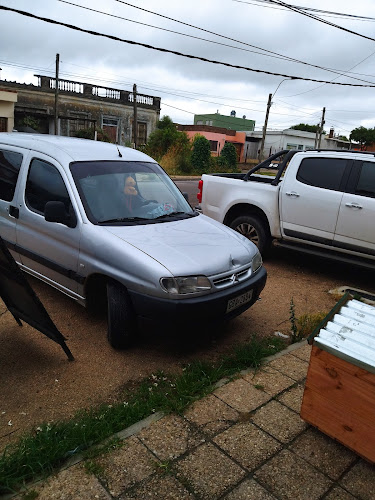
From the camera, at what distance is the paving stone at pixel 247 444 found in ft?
7.60

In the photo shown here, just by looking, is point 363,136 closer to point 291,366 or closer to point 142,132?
point 142,132

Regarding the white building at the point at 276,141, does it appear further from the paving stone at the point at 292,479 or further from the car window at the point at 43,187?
the paving stone at the point at 292,479

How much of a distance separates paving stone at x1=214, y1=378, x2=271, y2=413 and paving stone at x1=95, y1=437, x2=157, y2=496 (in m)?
0.76

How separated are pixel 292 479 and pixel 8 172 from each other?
4.24 m

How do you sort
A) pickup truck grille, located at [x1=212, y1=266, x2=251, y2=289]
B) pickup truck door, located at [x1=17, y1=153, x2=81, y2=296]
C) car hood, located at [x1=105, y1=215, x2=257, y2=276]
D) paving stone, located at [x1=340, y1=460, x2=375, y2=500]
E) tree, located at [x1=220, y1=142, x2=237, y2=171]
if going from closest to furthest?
1. paving stone, located at [x1=340, y1=460, x2=375, y2=500]
2. car hood, located at [x1=105, y1=215, x2=257, y2=276]
3. pickup truck grille, located at [x1=212, y1=266, x2=251, y2=289]
4. pickup truck door, located at [x1=17, y1=153, x2=81, y2=296]
5. tree, located at [x1=220, y1=142, x2=237, y2=171]

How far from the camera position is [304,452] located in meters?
2.38

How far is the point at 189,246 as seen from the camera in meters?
3.50

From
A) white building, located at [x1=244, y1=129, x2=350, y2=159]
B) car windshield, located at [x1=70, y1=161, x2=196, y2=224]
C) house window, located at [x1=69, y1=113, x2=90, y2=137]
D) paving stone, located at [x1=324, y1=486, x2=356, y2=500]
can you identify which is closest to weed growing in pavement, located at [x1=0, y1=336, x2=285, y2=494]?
paving stone, located at [x1=324, y1=486, x2=356, y2=500]

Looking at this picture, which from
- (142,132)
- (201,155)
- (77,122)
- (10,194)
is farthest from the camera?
(142,132)

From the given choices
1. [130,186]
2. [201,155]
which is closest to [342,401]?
[130,186]

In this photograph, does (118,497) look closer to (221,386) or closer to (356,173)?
(221,386)

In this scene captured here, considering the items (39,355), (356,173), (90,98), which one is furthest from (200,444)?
(90,98)

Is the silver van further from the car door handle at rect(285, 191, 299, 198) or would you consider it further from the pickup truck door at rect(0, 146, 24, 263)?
the car door handle at rect(285, 191, 299, 198)

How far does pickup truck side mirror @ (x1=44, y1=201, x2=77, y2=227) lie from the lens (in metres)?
3.58
